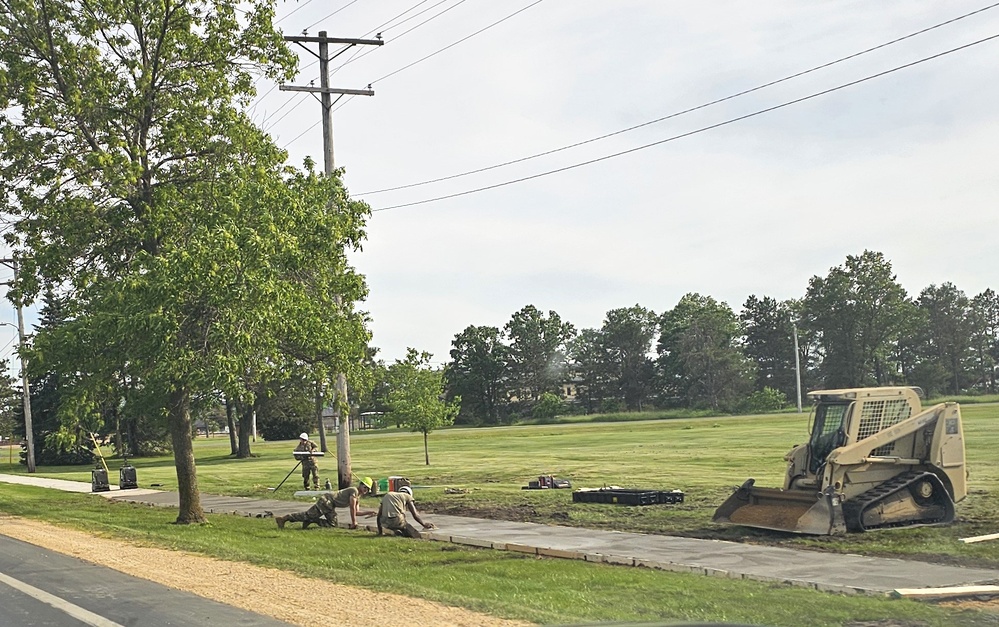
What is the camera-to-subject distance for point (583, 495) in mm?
23031

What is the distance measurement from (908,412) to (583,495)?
7.64 m

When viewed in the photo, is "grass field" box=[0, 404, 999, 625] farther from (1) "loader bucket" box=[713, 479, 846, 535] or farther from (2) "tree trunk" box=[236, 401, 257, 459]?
(2) "tree trunk" box=[236, 401, 257, 459]

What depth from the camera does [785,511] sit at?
17156mm

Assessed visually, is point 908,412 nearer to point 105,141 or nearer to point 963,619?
point 963,619

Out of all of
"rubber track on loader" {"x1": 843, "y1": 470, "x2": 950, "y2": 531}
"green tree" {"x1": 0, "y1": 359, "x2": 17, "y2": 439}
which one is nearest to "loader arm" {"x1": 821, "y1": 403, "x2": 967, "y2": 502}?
"rubber track on loader" {"x1": 843, "y1": 470, "x2": 950, "y2": 531}

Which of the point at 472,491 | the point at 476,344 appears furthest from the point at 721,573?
the point at 476,344

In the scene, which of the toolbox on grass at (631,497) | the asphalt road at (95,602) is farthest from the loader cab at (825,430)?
the asphalt road at (95,602)

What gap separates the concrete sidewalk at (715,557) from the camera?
12.3 metres

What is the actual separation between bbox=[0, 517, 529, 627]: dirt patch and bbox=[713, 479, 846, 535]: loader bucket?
784 centimetres

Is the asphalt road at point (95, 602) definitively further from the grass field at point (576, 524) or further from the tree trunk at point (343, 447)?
the tree trunk at point (343, 447)

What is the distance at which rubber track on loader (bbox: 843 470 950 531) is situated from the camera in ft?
54.3

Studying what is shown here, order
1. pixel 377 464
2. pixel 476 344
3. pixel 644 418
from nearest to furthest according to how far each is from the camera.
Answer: pixel 377 464 → pixel 644 418 → pixel 476 344

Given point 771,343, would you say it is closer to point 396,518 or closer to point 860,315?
point 860,315

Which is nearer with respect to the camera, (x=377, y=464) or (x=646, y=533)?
(x=646, y=533)
